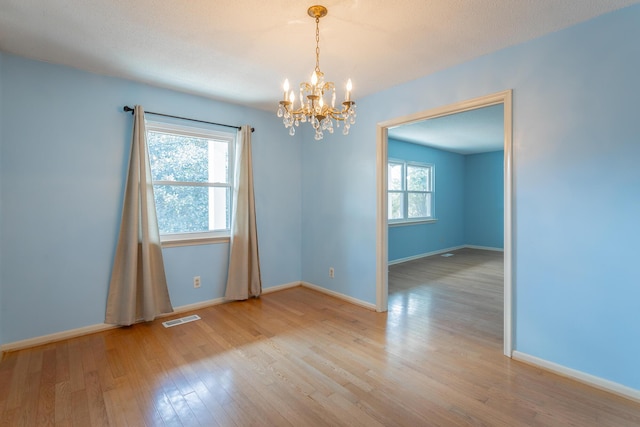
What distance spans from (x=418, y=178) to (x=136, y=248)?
5.75 meters

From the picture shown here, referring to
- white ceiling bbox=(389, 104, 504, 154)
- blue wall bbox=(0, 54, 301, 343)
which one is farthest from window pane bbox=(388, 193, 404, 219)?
blue wall bbox=(0, 54, 301, 343)

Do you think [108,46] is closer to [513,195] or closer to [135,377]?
[135,377]

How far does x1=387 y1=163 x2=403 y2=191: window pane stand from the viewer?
6.21 metres

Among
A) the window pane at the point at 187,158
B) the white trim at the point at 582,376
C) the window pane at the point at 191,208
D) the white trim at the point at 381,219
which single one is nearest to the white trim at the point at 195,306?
the window pane at the point at 191,208

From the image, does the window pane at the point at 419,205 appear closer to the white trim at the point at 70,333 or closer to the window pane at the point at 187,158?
the window pane at the point at 187,158

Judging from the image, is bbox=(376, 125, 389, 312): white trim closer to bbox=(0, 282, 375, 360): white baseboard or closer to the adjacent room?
the adjacent room

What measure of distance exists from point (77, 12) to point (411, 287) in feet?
14.8

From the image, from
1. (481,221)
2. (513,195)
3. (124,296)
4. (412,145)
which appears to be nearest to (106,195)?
(124,296)

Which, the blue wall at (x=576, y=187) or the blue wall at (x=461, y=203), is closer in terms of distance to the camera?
the blue wall at (x=576, y=187)

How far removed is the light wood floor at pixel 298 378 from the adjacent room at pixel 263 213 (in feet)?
0.06

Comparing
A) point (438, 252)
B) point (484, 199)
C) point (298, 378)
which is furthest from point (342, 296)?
point (484, 199)

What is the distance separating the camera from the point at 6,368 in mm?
2213

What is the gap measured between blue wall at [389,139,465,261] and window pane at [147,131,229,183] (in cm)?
362

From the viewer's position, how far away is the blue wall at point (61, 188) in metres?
2.49
